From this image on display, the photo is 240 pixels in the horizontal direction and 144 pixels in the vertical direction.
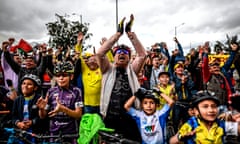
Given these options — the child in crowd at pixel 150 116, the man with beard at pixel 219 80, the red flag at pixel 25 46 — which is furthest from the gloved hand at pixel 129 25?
the red flag at pixel 25 46

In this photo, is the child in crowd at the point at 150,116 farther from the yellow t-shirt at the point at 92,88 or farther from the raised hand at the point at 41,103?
the yellow t-shirt at the point at 92,88

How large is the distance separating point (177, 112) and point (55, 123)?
9.92 feet

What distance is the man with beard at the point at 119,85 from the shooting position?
11.2ft

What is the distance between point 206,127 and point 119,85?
3.94 feet

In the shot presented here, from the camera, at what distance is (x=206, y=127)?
9.78 feet

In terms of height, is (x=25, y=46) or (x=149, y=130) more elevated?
(x=25, y=46)

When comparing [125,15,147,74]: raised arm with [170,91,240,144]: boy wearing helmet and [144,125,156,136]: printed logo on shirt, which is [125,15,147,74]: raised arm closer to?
[144,125,156,136]: printed logo on shirt

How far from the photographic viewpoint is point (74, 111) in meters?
3.44

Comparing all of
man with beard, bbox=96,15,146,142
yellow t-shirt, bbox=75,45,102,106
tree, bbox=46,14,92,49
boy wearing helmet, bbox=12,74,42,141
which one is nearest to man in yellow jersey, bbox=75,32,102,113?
yellow t-shirt, bbox=75,45,102,106

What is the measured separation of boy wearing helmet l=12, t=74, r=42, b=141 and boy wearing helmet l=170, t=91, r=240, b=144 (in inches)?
66.9

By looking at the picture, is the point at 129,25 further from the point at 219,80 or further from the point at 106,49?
the point at 219,80

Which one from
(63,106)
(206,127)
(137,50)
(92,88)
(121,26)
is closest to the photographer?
(206,127)

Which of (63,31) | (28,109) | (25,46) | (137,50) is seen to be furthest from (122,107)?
(63,31)

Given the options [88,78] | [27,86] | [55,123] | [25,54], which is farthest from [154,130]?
[25,54]
